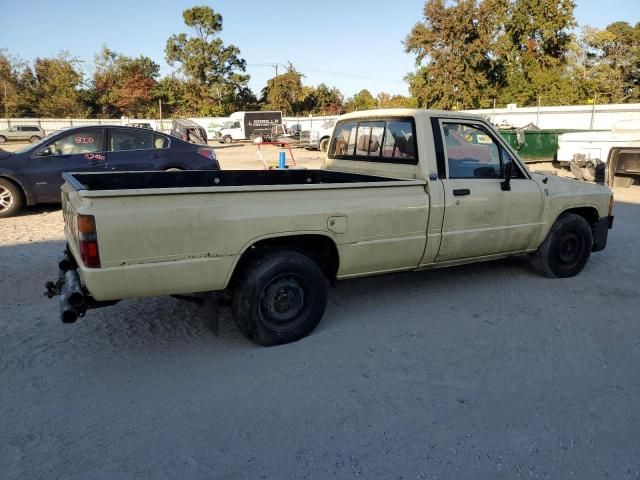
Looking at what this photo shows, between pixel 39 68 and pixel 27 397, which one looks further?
pixel 39 68

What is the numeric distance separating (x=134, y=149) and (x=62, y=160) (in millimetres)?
1165

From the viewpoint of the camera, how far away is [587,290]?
515 cm

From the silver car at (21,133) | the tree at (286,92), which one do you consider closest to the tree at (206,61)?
the tree at (286,92)

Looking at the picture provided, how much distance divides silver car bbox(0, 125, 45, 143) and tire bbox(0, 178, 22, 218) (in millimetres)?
33153

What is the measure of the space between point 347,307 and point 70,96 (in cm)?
6015

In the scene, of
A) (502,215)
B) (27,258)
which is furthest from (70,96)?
(502,215)

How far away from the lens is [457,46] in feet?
133

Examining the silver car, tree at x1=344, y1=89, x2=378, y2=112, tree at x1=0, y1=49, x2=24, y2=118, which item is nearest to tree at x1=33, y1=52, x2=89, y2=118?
tree at x1=0, y1=49, x2=24, y2=118

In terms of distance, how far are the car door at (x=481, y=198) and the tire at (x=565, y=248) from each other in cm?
38

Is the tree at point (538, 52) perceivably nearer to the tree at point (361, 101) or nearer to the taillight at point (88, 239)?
the tree at point (361, 101)

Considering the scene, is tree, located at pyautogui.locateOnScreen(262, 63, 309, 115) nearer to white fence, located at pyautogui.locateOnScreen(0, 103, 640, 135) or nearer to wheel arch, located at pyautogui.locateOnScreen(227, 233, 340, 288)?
white fence, located at pyautogui.locateOnScreen(0, 103, 640, 135)

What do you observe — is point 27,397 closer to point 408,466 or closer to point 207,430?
point 207,430

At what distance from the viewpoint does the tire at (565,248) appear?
534cm

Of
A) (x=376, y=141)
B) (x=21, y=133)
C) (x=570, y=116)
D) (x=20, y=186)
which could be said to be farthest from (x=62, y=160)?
(x=21, y=133)
